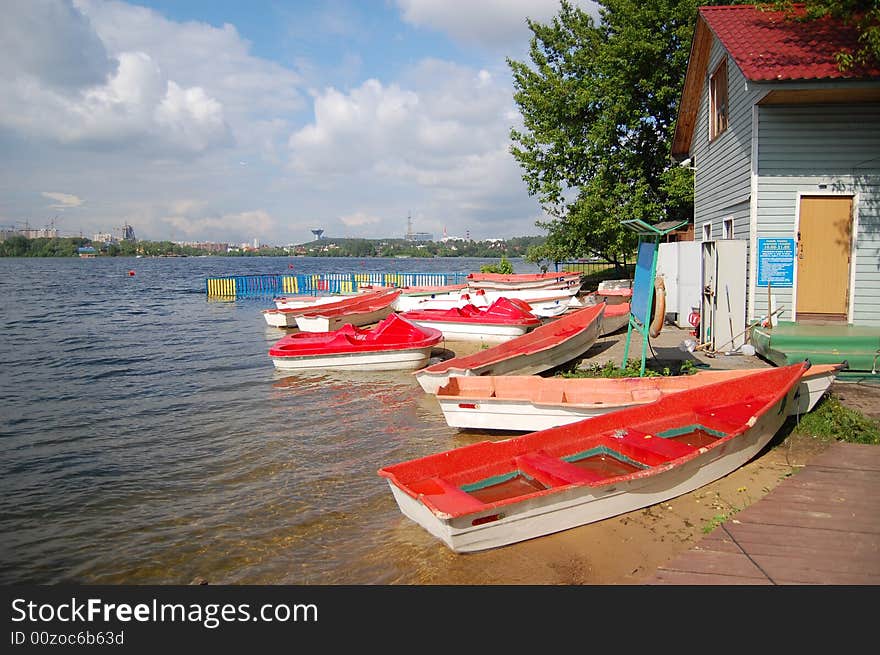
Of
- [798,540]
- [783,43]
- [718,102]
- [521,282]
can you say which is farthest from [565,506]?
[521,282]

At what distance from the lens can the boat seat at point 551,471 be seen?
5453mm

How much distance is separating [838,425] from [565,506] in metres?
4.13

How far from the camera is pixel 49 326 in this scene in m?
25.6

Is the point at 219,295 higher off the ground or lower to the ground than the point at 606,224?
lower

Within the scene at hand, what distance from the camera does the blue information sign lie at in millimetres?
11523

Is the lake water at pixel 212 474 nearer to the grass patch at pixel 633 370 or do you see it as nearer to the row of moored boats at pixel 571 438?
the row of moored boats at pixel 571 438

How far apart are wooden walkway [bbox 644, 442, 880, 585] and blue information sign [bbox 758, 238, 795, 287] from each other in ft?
20.9

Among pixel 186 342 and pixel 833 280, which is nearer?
pixel 833 280

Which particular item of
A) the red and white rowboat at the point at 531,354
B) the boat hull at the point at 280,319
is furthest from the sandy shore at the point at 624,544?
the boat hull at the point at 280,319

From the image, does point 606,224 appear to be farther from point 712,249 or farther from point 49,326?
point 49,326

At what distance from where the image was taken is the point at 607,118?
915 inches

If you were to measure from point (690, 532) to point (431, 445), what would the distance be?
406 centimetres

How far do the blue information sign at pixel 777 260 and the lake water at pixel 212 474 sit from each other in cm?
688
